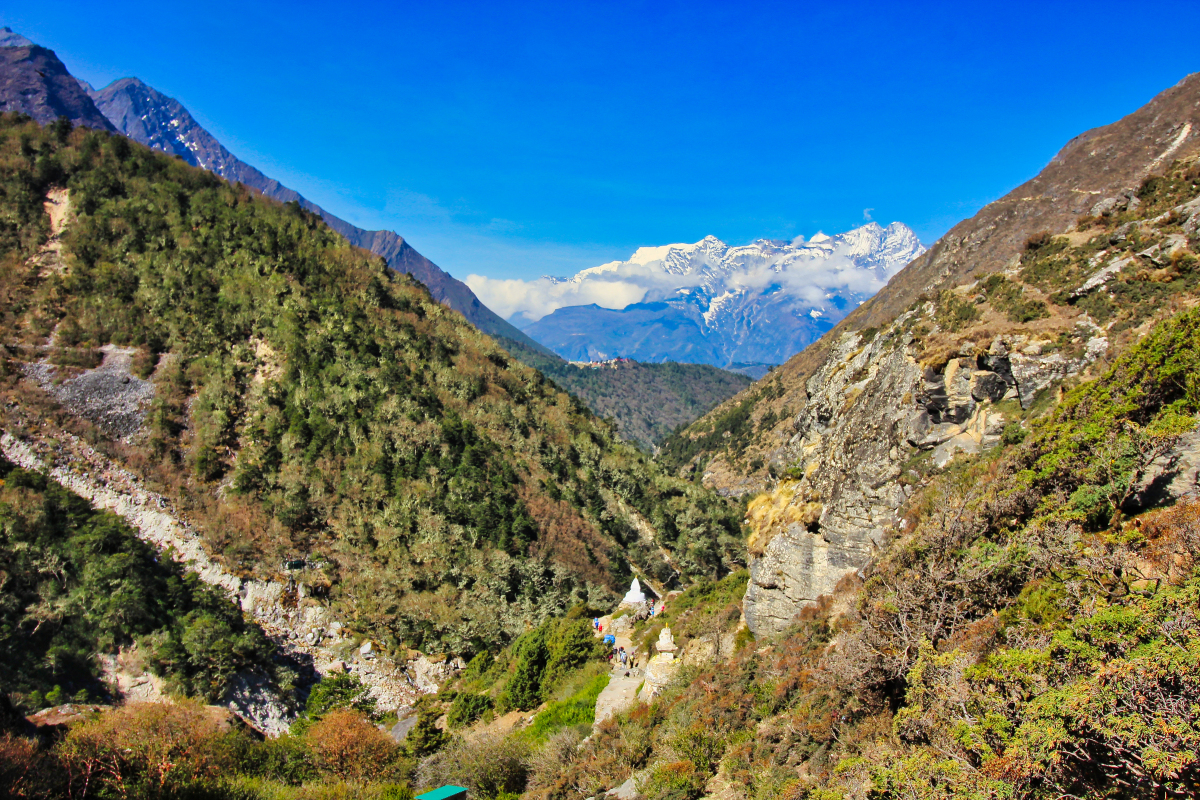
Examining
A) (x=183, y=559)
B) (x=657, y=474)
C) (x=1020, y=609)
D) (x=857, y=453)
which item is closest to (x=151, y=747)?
(x=183, y=559)

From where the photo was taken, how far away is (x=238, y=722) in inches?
976

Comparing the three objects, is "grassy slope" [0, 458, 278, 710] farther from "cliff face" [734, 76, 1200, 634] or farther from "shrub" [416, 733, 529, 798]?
"cliff face" [734, 76, 1200, 634]

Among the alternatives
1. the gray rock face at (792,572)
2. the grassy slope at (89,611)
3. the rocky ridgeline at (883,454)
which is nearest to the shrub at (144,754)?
the grassy slope at (89,611)

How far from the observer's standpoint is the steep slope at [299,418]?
→ 3431 centimetres

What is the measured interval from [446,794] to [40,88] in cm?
21651

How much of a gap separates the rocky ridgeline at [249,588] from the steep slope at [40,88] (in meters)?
168

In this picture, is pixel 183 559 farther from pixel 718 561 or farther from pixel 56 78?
pixel 56 78

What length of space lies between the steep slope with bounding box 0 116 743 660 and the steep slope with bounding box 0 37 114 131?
468ft

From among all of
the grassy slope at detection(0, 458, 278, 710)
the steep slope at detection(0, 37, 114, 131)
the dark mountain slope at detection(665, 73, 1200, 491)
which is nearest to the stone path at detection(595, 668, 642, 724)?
the grassy slope at detection(0, 458, 278, 710)

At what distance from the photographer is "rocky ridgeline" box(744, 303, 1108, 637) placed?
15797mm

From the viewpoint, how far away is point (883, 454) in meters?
17.6

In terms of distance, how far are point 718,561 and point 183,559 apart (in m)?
39.7

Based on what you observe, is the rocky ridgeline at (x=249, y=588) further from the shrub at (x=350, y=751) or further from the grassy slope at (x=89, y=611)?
the shrub at (x=350, y=751)

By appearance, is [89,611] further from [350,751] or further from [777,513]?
[777,513]
